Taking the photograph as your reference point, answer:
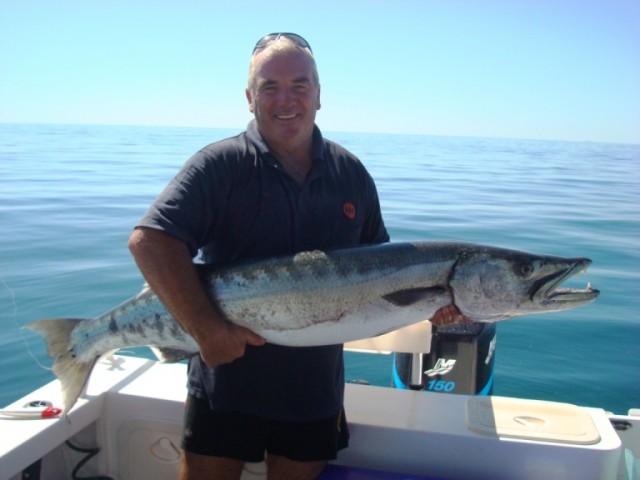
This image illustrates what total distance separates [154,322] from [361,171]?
1.19 meters

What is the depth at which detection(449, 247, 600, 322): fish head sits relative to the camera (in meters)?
2.57

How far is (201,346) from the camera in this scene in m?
2.42

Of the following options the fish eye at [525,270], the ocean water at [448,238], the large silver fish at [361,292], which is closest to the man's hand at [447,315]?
the large silver fish at [361,292]

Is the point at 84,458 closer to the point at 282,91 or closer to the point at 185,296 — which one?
the point at 185,296

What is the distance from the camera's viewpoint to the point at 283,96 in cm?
257

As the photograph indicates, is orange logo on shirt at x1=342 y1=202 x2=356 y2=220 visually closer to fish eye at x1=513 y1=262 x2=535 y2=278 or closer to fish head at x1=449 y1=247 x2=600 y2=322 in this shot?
fish head at x1=449 y1=247 x2=600 y2=322

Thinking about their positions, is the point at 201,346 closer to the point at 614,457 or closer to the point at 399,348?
the point at 399,348

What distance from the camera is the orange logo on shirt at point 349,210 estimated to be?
8.88ft

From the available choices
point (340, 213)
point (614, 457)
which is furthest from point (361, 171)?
point (614, 457)

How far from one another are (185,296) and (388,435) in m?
1.30

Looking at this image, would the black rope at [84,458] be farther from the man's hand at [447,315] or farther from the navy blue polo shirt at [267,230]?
the man's hand at [447,315]

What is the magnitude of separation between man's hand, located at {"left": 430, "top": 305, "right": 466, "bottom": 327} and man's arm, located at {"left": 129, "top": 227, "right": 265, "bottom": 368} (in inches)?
31.2

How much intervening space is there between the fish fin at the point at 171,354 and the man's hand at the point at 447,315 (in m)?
1.12

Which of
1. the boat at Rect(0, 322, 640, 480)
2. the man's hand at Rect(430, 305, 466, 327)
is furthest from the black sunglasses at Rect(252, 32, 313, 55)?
the boat at Rect(0, 322, 640, 480)
